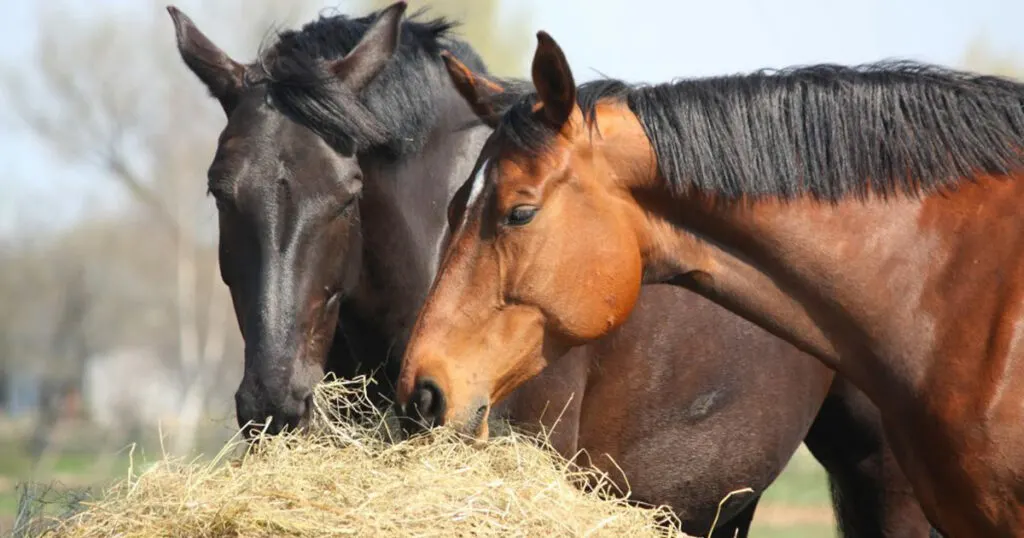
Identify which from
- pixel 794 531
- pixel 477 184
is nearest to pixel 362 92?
pixel 477 184

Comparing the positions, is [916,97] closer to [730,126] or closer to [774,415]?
→ [730,126]

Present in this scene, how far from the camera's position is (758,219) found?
3840 mm

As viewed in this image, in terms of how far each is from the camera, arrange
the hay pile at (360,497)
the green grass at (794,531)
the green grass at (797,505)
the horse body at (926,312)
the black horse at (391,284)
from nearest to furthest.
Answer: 1. the hay pile at (360,497)
2. the horse body at (926,312)
3. the black horse at (391,284)
4. the green grass at (794,531)
5. the green grass at (797,505)

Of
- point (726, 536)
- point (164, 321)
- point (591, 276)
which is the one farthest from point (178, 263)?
point (591, 276)

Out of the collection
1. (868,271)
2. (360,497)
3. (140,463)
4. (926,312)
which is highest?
(868,271)

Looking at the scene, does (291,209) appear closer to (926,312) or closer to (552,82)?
(552,82)

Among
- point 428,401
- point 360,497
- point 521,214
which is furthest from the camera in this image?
point 521,214

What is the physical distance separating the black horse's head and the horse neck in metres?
1.16

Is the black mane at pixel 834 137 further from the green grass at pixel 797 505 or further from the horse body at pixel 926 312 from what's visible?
the green grass at pixel 797 505

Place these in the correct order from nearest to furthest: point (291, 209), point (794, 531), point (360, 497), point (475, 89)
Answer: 1. point (360, 497)
2. point (291, 209)
3. point (475, 89)
4. point (794, 531)

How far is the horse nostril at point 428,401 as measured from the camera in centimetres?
369

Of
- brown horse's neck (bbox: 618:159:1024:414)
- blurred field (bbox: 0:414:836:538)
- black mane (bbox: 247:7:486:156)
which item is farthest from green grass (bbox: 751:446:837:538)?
brown horse's neck (bbox: 618:159:1024:414)

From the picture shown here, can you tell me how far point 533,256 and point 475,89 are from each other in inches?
39.3

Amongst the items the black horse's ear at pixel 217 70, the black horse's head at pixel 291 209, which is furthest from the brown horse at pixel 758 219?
the black horse's ear at pixel 217 70
